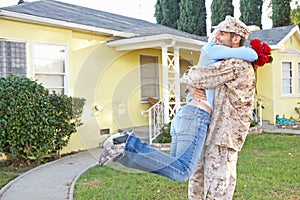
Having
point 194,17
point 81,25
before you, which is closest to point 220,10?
point 194,17

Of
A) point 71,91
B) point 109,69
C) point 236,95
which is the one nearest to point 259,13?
point 109,69

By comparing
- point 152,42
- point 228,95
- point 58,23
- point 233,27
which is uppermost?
point 58,23

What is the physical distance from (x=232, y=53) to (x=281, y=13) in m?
20.1

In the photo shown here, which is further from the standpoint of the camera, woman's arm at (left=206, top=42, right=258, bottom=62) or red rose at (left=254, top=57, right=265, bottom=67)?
red rose at (left=254, top=57, right=265, bottom=67)

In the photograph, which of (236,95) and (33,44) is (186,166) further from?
(33,44)

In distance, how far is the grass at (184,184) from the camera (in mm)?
4531

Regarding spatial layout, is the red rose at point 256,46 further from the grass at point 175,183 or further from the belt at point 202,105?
the grass at point 175,183

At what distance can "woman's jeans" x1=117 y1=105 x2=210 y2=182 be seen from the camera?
2.21 m

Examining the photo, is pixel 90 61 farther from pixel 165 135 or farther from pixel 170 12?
pixel 170 12

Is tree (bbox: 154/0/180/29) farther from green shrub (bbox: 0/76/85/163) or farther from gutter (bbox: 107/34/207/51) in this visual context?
green shrub (bbox: 0/76/85/163)

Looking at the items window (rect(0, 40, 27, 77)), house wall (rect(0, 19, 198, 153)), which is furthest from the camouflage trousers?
window (rect(0, 40, 27, 77))

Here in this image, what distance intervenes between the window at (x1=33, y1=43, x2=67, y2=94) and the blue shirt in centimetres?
590

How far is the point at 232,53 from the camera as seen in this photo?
2359 millimetres

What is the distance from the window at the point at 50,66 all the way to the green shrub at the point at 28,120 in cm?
101
